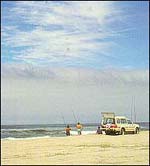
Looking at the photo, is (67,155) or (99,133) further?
(99,133)

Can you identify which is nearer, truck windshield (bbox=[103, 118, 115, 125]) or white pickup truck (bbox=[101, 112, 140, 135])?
white pickup truck (bbox=[101, 112, 140, 135])

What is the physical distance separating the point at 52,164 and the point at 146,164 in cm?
355

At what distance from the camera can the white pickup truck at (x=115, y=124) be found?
35.2 metres

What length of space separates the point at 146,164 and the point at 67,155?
14.1 ft

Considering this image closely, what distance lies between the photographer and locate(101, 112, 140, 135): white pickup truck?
35250mm

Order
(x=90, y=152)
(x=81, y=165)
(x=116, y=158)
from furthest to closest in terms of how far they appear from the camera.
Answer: (x=90, y=152)
(x=116, y=158)
(x=81, y=165)

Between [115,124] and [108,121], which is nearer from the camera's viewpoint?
[115,124]

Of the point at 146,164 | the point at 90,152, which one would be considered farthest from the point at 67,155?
the point at 146,164

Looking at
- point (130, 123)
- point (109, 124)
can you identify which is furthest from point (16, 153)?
point (130, 123)

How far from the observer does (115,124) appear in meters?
35.3

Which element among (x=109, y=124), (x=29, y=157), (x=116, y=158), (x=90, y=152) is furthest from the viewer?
(x=109, y=124)

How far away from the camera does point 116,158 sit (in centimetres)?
1698

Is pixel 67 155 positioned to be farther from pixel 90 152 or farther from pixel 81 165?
pixel 81 165

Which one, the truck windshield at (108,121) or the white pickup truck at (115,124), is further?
the truck windshield at (108,121)
